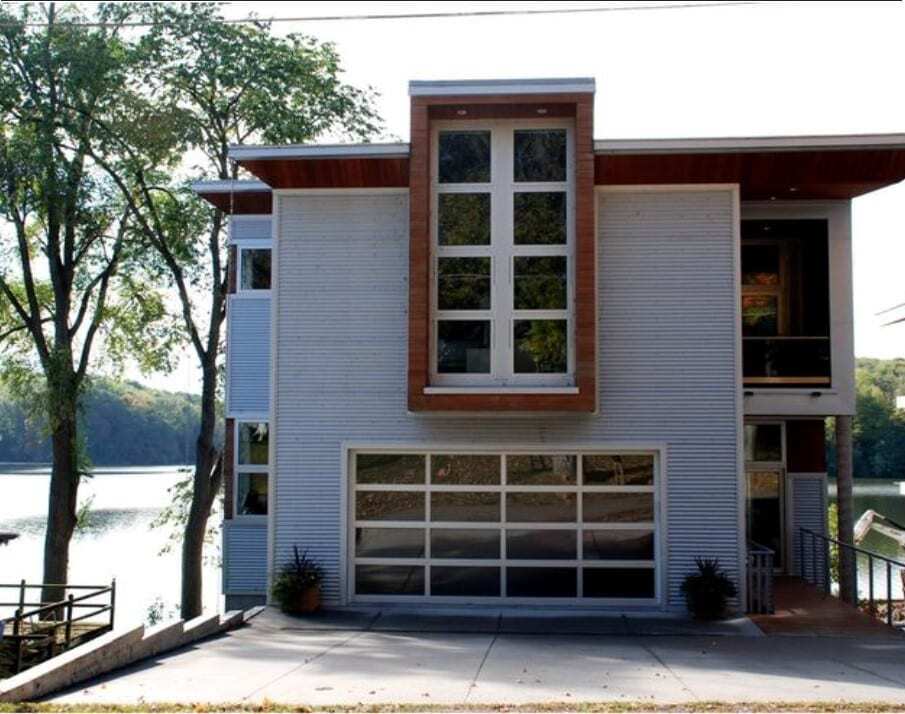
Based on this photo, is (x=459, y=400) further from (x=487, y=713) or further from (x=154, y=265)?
(x=154, y=265)

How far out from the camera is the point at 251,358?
19672mm

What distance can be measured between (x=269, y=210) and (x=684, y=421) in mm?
8384

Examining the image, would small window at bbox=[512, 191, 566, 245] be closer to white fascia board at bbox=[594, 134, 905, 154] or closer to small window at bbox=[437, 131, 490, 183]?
small window at bbox=[437, 131, 490, 183]

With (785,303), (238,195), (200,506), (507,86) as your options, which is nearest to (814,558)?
(785,303)

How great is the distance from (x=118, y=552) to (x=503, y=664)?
33489 mm

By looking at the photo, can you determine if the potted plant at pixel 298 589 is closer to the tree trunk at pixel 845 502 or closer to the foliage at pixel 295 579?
the foliage at pixel 295 579

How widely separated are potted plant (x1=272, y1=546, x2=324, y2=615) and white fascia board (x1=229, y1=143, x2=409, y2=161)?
19.3 ft

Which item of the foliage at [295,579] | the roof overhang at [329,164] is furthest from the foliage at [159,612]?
the roof overhang at [329,164]

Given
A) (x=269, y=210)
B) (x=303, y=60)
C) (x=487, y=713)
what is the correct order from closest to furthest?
(x=487, y=713), (x=269, y=210), (x=303, y=60)

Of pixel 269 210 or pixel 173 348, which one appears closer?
pixel 269 210

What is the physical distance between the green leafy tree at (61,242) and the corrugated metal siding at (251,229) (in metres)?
7.03

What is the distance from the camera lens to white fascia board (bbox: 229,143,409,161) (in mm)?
15586

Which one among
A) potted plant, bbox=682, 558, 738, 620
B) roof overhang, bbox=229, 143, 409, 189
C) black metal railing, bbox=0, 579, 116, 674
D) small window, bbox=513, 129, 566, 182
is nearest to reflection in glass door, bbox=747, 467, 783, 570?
potted plant, bbox=682, 558, 738, 620

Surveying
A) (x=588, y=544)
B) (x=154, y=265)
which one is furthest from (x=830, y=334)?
(x=154, y=265)
